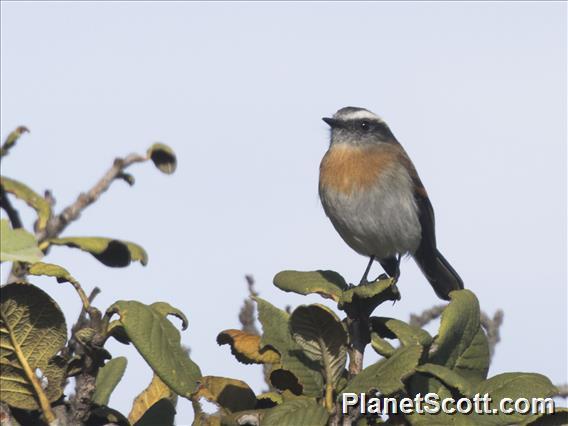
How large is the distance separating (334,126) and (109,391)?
7.02 metres

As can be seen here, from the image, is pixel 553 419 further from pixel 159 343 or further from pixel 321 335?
pixel 159 343

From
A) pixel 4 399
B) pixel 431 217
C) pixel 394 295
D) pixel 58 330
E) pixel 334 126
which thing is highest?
pixel 334 126

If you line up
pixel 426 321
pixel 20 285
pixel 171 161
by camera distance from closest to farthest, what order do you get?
pixel 20 285
pixel 171 161
pixel 426 321

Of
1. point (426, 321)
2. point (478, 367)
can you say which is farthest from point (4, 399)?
point (426, 321)

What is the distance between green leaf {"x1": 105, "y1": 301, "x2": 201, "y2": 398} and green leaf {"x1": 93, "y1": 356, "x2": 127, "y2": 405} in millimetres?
666

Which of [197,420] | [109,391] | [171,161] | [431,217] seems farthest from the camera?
[431,217]

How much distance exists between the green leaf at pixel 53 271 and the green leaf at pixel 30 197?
2.20 ft

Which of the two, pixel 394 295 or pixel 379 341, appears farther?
pixel 394 295

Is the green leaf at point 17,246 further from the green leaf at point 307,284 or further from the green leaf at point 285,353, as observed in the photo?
the green leaf at point 307,284

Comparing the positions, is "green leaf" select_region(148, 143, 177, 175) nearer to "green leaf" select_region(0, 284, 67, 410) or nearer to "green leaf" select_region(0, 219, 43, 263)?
"green leaf" select_region(0, 284, 67, 410)

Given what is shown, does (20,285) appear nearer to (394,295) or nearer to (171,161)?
(171,161)

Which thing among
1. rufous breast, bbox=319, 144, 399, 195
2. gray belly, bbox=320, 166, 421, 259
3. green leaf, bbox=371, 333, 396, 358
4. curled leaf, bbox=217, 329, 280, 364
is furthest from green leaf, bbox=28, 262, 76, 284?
rufous breast, bbox=319, 144, 399, 195

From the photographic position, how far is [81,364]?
Answer: 2984 mm

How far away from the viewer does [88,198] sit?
398 centimetres
